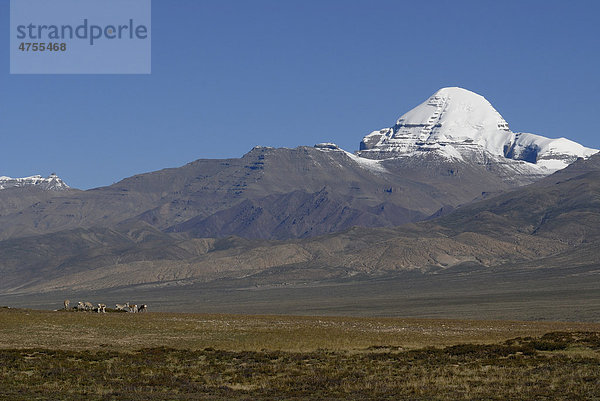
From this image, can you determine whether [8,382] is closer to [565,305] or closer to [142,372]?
[142,372]

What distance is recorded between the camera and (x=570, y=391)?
40.7 meters

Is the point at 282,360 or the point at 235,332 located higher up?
the point at 235,332

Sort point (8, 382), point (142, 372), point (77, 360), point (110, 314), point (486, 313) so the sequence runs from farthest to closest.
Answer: point (486, 313) → point (110, 314) → point (77, 360) → point (142, 372) → point (8, 382)

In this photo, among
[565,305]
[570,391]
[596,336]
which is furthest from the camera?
[565,305]

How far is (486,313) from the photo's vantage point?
163625 millimetres

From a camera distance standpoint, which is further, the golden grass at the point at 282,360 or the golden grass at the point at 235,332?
the golden grass at the point at 235,332

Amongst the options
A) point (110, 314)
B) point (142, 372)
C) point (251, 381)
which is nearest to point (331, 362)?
point (251, 381)

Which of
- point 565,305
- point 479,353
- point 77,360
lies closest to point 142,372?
point 77,360

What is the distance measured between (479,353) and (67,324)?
30.5 metres

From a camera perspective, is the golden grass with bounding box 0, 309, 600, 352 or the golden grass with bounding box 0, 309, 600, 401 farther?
the golden grass with bounding box 0, 309, 600, 352

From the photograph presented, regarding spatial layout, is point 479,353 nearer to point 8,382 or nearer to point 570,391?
point 570,391

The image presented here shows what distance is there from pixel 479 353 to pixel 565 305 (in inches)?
5252

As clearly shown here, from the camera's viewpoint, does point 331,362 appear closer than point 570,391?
No

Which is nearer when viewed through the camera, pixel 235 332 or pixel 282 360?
pixel 282 360
